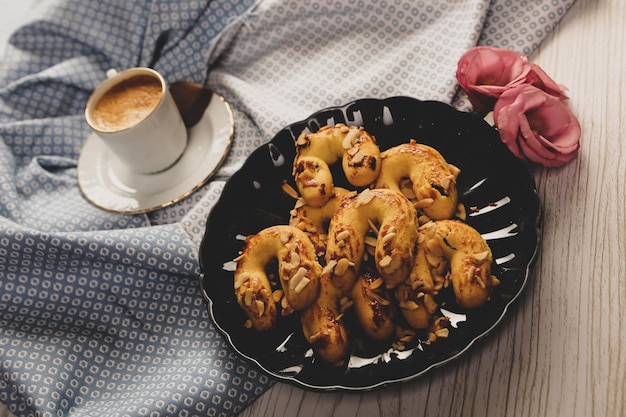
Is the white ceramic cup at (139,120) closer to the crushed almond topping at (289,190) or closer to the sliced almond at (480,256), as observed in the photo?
the crushed almond topping at (289,190)

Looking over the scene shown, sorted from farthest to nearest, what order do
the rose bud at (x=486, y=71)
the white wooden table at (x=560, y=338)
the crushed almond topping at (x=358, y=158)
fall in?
the rose bud at (x=486, y=71) → the crushed almond topping at (x=358, y=158) → the white wooden table at (x=560, y=338)

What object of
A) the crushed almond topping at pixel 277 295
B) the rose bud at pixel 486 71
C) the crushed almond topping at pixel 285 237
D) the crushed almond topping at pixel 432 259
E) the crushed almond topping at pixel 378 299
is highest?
the rose bud at pixel 486 71

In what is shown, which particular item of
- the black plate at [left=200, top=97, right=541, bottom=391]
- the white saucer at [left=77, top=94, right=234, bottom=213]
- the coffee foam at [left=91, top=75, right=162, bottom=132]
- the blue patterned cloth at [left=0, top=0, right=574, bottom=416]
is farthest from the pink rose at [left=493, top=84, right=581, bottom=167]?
the coffee foam at [left=91, top=75, right=162, bottom=132]

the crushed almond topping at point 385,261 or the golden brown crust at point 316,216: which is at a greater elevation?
the crushed almond topping at point 385,261

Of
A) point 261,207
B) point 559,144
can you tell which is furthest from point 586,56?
point 261,207

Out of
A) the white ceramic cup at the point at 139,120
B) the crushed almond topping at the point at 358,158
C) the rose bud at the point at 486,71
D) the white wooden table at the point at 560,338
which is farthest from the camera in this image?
the white ceramic cup at the point at 139,120

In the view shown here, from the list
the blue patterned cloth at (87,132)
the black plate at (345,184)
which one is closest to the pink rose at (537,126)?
the black plate at (345,184)

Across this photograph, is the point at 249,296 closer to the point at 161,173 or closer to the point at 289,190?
the point at 289,190
